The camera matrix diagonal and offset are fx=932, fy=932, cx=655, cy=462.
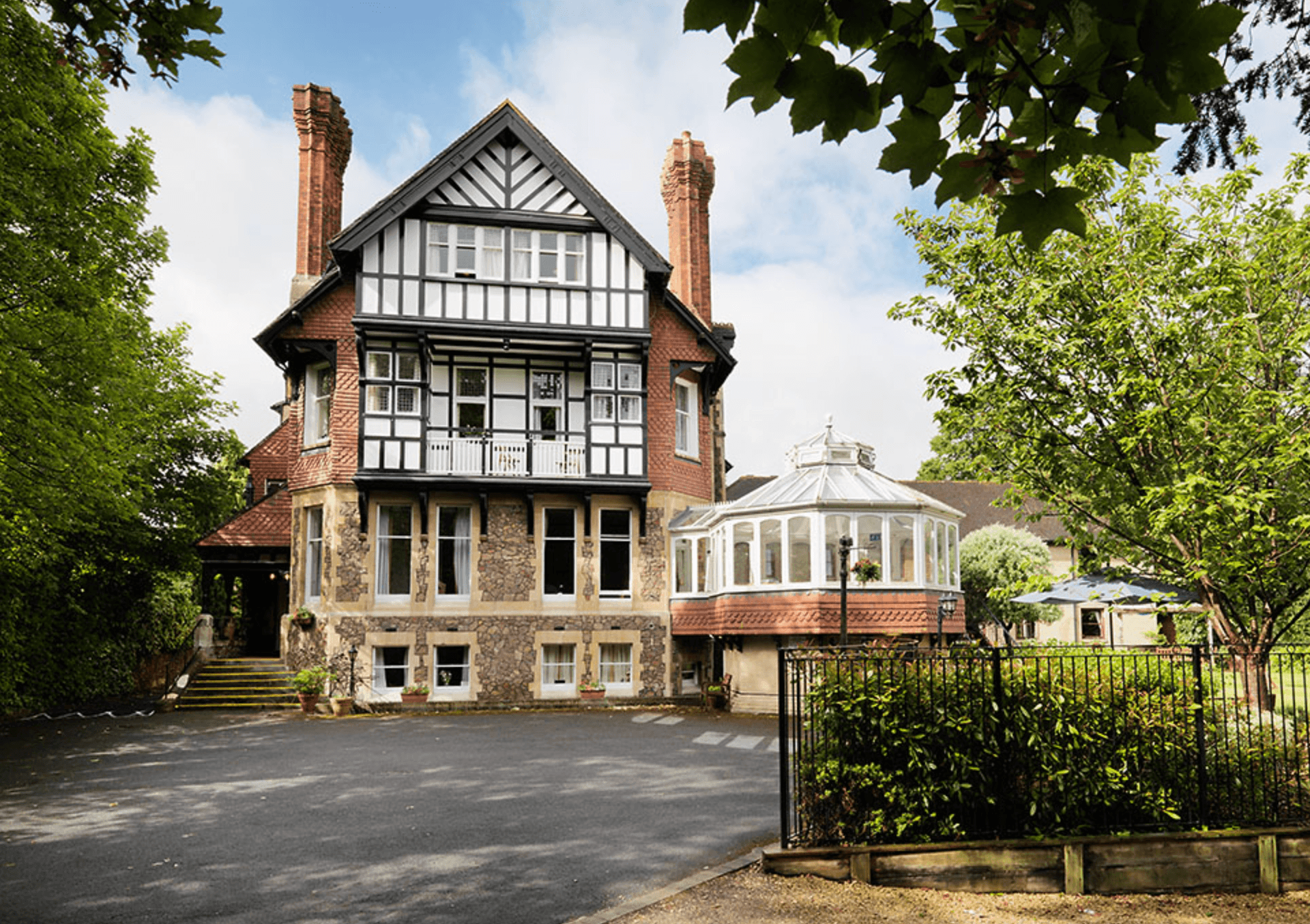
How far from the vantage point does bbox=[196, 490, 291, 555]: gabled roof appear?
2408 cm

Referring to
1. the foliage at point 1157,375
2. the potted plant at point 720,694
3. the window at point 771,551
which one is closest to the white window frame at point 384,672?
the potted plant at point 720,694

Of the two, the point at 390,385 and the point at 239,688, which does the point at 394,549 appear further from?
the point at 239,688

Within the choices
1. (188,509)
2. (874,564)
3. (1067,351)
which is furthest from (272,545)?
(1067,351)

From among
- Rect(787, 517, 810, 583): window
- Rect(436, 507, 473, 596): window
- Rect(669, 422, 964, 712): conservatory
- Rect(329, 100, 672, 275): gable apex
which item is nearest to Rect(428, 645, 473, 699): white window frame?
Rect(436, 507, 473, 596): window

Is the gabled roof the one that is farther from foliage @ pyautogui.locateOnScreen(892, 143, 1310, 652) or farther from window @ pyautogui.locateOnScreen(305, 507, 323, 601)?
foliage @ pyautogui.locateOnScreen(892, 143, 1310, 652)

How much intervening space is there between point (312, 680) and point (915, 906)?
16.1 metres

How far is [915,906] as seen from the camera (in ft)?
22.1

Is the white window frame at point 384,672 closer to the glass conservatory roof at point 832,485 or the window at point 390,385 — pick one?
the window at point 390,385

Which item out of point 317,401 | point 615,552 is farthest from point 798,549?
point 317,401

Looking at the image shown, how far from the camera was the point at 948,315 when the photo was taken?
35.0 feet

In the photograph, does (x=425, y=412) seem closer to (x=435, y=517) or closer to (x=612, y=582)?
(x=435, y=517)

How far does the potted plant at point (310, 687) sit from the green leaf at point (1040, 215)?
19.7 meters

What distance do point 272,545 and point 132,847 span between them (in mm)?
16901

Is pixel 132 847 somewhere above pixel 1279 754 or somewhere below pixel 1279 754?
below
